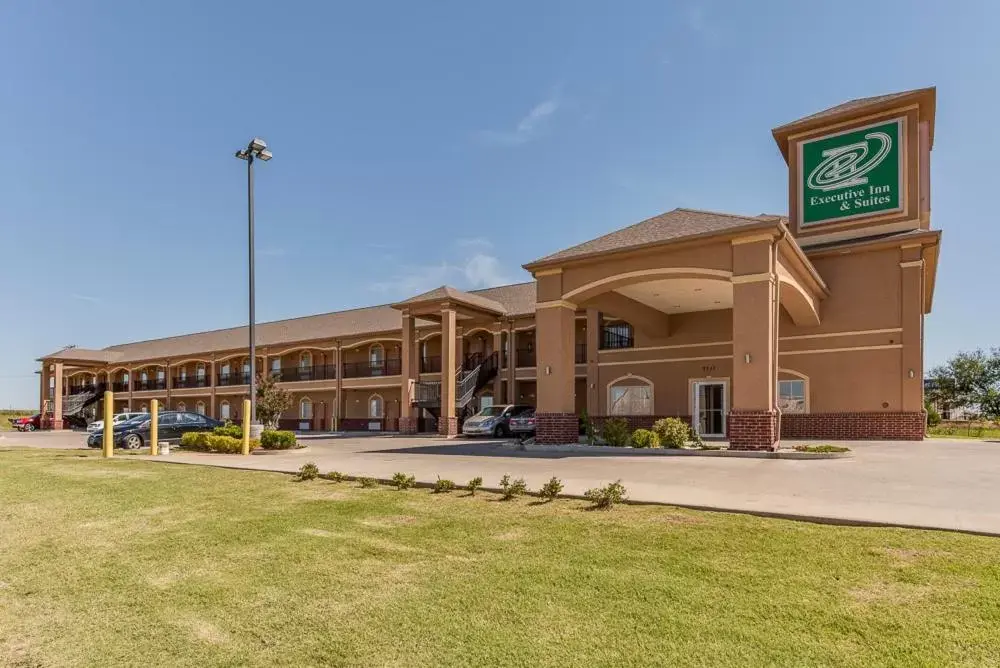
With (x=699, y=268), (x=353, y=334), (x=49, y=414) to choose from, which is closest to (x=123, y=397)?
(x=49, y=414)

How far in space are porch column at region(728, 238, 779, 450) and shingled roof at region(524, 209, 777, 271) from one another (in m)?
0.78

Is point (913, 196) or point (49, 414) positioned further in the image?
point (49, 414)

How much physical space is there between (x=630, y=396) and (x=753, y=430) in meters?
11.8

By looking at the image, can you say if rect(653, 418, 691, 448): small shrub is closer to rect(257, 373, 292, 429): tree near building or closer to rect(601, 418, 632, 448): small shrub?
rect(601, 418, 632, 448): small shrub

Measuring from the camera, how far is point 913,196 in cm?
2177

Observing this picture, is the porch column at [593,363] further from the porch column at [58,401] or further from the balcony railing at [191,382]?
the porch column at [58,401]

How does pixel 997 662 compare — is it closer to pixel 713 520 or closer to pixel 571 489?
pixel 713 520

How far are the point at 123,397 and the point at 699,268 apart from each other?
58.0m

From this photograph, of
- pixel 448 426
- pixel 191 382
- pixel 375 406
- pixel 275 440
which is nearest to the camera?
pixel 275 440

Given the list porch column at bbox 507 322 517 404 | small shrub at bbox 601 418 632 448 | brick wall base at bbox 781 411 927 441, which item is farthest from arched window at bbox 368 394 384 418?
brick wall base at bbox 781 411 927 441

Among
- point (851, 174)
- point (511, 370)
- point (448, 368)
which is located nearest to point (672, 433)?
point (851, 174)

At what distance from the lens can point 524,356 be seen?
108ft

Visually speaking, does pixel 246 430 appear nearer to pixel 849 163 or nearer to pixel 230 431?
pixel 230 431

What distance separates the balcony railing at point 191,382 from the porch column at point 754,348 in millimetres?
46199
